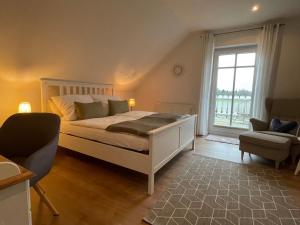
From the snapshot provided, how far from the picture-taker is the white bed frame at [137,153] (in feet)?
6.37

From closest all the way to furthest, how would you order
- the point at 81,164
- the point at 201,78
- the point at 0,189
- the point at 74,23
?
the point at 0,189 < the point at 74,23 < the point at 81,164 < the point at 201,78

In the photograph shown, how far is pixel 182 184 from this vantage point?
7.01 feet

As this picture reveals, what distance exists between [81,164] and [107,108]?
1.16 meters

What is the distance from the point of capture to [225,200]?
6.05 ft

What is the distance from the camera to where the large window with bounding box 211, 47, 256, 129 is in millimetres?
4074

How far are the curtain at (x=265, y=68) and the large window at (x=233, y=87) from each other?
0.96 feet

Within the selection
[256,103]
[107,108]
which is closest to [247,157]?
[256,103]

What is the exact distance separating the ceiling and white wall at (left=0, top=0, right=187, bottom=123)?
0.25 meters

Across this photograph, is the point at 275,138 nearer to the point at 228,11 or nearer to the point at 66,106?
the point at 228,11

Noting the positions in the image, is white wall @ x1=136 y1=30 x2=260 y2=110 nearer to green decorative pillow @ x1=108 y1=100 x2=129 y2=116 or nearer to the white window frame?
the white window frame

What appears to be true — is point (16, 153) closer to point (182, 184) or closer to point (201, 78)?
point (182, 184)

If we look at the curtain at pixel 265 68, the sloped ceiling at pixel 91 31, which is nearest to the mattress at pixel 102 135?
the sloped ceiling at pixel 91 31

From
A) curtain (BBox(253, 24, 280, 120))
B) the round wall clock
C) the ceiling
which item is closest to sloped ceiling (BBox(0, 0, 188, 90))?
the ceiling

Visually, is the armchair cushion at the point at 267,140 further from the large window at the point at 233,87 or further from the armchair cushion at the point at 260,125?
the large window at the point at 233,87
